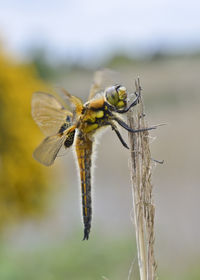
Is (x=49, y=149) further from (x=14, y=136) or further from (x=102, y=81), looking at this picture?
(x=14, y=136)

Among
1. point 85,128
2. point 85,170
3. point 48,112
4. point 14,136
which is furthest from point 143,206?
point 14,136

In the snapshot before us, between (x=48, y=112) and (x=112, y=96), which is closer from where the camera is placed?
(x=112, y=96)

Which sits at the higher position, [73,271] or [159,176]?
[159,176]

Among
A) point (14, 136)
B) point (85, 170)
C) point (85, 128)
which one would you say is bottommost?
point (85, 170)

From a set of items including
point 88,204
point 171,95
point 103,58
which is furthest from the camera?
point 103,58

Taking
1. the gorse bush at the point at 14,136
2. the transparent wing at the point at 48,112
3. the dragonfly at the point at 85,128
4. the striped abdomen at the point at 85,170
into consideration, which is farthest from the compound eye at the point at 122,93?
the gorse bush at the point at 14,136

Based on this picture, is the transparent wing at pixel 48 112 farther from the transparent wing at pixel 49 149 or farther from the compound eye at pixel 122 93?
the compound eye at pixel 122 93

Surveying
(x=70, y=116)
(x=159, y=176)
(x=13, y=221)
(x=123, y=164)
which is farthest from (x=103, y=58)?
(x=70, y=116)

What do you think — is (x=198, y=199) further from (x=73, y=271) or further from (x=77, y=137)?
(x=77, y=137)
